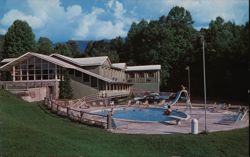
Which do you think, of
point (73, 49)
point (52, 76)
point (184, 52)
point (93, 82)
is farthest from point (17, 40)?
point (184, 52)

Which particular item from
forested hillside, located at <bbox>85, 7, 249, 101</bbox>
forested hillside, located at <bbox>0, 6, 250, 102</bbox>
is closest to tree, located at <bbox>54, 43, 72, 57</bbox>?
forested hillside, located at <bbox>0, 6, 250, 102</bbox>

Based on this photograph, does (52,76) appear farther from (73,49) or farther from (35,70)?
(73,49)

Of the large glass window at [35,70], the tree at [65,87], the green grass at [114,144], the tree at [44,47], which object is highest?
the tree at [44,47]

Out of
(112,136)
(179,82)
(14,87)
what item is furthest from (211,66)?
(112,136)

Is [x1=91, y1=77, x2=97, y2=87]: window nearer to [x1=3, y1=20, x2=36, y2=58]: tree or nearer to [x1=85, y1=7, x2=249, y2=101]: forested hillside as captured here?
[x1=85, y1=7, x2=249, y2=101]: forested hillside

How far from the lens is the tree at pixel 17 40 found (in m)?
44.3

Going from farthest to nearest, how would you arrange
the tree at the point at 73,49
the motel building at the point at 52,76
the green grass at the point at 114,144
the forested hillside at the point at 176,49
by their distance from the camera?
the tree at the point at 73,49 → the forested hillside at the point at 176,49 → the motel building at the point at 52,76 → the green grass at the point at 114,144

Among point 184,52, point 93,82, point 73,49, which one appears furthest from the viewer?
point 73,49

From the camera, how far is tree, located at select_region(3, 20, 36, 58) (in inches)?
1745

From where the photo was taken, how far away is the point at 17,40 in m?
45.2

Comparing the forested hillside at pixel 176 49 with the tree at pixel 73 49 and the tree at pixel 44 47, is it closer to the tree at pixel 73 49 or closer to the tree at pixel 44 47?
the tree at pixel 44 47

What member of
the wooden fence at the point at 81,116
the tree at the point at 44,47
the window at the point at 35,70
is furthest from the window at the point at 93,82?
the tree at the point at 44,47

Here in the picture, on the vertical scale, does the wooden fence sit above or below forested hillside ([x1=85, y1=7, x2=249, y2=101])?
below

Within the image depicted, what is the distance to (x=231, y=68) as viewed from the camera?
103 feet
